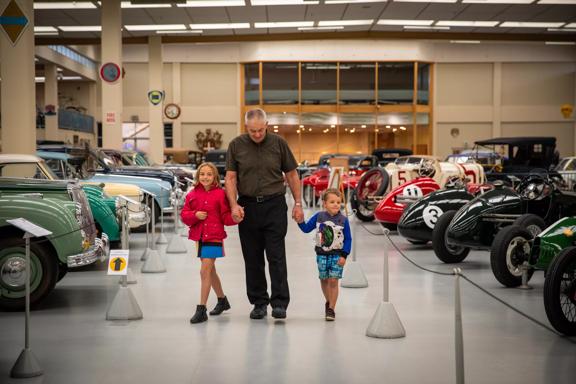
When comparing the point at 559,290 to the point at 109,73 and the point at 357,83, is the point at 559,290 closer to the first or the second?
the point at 109,73

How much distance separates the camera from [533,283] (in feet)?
33.4

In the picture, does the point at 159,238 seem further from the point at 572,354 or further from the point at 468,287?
the point at 572,354

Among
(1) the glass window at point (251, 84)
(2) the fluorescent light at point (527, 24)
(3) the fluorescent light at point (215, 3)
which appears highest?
(2) the fluorescent light at point (527, 24)

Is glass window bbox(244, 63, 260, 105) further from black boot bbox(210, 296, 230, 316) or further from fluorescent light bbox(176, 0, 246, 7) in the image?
black boot bbox(210, 296, 230, 316)

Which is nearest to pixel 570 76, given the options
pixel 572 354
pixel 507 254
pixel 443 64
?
pixel 443 64

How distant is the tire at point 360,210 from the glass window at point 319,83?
26416 mm

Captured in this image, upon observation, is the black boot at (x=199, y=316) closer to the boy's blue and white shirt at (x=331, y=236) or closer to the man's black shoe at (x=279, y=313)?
the man's black shoe at (x=279, y=313)

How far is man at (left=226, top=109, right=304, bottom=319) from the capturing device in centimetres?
759

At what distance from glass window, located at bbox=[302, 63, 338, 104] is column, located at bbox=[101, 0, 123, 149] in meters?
21.4

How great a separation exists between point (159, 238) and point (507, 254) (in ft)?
24.9

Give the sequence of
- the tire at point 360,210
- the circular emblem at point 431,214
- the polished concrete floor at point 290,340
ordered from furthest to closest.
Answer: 1. the tire at point 360,210
2. the circular emblem at point 431,214
3. the polished concrete floor at point 290,340

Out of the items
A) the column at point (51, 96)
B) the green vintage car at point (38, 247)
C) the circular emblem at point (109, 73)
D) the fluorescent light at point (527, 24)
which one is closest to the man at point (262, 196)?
the green vintage car at point (38, 247)

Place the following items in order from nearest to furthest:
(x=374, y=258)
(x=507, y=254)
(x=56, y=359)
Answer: (x=56, y=359), (x=507, y=254), (x=374, y=258)

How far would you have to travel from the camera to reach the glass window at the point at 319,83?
4534 cm
